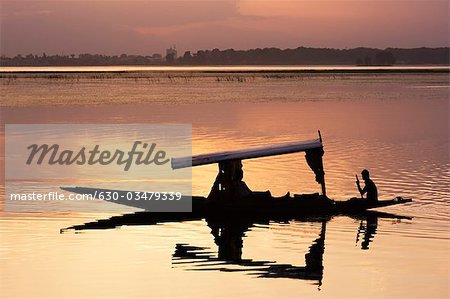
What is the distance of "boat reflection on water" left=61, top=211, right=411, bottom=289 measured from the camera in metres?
24.1

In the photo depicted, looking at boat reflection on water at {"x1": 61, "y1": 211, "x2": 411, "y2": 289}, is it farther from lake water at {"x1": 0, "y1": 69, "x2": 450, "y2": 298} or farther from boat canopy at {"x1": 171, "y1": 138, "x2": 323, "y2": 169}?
boat canopy at {"x1": 171, "y1": 138, "x2": 323, "y2": 169}

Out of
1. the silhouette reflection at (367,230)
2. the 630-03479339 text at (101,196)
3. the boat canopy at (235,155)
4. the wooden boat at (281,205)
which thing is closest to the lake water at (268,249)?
the silhouette reflection at (367,230)

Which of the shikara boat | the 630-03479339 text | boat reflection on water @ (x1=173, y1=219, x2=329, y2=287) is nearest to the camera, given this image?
boat reflection on water @ (x1=173, y1=219, x2=329, y2=287)

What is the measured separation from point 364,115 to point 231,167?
179 ft

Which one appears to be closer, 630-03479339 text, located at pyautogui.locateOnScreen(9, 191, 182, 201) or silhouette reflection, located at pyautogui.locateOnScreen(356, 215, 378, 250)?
silhouette reflection, located at pyautogui.locateOnScreen(356, 215, 378, 250)

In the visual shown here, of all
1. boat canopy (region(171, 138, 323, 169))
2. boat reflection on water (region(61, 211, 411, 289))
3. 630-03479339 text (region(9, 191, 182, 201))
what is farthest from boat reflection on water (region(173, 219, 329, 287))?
630-03479339 text (region(9, 191, 182, 201))

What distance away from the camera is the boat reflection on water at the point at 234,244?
24.1 meters

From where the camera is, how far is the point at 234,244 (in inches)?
1078

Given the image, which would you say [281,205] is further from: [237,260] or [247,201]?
[237,260]

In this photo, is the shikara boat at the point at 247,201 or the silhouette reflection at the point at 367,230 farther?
the shikara boat at the point at 247,201

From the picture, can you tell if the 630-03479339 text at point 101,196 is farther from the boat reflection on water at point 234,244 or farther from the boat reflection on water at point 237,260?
the boat reflection on water at point 237,260

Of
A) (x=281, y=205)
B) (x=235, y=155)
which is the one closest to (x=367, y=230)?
(x=281, y=205)

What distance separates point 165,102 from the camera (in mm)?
106562

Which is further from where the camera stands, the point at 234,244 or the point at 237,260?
the point at 234,244
